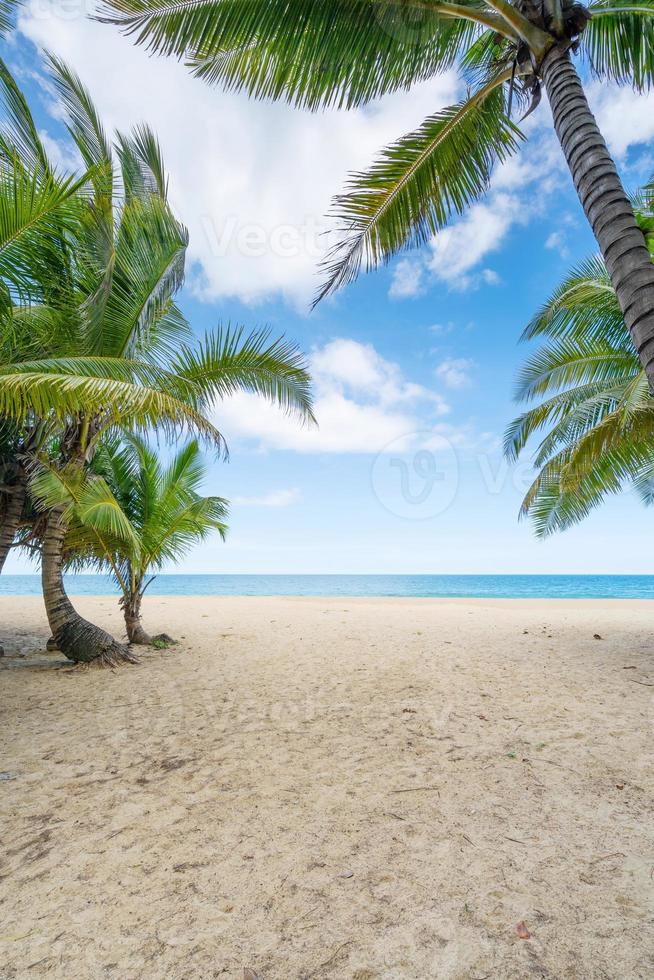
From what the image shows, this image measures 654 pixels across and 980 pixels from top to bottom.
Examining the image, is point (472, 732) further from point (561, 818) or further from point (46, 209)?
point (46, 209)

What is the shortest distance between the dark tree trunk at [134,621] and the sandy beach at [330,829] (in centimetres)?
245

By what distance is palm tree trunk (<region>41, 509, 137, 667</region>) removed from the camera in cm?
629

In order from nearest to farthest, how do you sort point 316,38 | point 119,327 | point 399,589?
1. point 316,38
2. point 119,327
3. point 399,589

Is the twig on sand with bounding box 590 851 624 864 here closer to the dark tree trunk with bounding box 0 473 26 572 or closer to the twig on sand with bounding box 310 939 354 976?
the twig on sand with bounding box 310 939 354 976

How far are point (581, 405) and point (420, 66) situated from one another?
4596mm

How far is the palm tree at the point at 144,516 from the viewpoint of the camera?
7.36 m

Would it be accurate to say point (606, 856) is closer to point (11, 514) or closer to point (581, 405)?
point (581, 405)

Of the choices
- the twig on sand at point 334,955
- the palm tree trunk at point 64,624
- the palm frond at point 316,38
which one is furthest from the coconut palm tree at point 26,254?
the twig on sand at point 334,955

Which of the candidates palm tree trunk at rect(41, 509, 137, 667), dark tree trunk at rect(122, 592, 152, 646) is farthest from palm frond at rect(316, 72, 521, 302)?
dark tree trunk at rect(122, 592, 152, 646)

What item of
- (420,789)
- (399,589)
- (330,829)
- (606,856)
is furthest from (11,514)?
(399,589)

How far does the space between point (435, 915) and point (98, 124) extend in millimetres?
9109

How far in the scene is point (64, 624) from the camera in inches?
251

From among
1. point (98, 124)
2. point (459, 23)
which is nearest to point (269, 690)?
point (459, 23)

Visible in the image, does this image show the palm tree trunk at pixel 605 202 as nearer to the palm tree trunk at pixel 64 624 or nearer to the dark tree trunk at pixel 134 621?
the palm tree trunk at pixel 64 624
